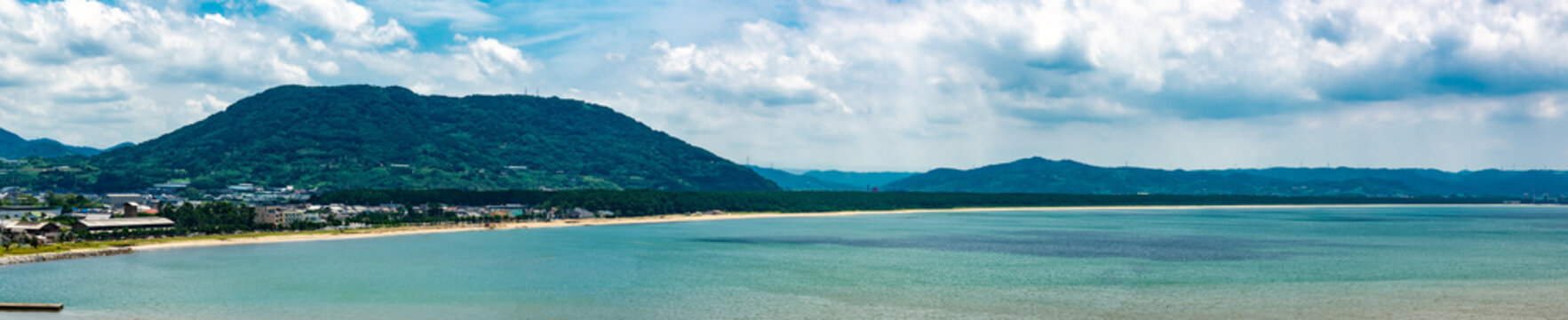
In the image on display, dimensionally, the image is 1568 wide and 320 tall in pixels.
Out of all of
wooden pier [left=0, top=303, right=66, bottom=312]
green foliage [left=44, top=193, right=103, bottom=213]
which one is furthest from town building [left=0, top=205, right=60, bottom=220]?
wooden pier [left=0, top=303, right=66, bottom=312]

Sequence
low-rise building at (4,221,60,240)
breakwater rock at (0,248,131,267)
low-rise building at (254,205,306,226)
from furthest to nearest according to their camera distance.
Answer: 1. low-rise building at (254,205,306,226)
2. low-rise building at (4,221,60,240)
3. breakwater rock at (0,248,131,267)

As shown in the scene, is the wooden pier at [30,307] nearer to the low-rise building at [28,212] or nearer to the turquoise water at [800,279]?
the turquoise water at [800,279]

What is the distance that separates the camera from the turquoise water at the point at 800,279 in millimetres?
55281

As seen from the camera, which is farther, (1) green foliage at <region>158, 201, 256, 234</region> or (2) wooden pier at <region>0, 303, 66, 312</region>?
(1) green foliage at <region>158, 201, 256, 234</region>

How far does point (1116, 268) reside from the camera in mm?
81750

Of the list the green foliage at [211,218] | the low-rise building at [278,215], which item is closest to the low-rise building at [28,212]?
the green foliage at [211,218]

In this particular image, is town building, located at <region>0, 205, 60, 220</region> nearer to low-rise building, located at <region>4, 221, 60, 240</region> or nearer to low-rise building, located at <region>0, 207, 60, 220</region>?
low-rise building, located at <region>0, 207, 60, 220</region>

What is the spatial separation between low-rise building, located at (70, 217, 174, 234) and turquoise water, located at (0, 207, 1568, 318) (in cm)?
1604

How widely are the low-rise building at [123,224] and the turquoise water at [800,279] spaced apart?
16044mm

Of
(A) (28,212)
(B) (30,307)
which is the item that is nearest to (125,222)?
(A) (28,212)

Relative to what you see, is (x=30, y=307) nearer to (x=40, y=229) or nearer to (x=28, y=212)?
(x=40, y=229)

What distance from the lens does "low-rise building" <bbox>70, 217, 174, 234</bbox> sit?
10125cm

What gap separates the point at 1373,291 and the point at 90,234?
106 meters

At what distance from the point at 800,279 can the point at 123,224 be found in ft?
248
